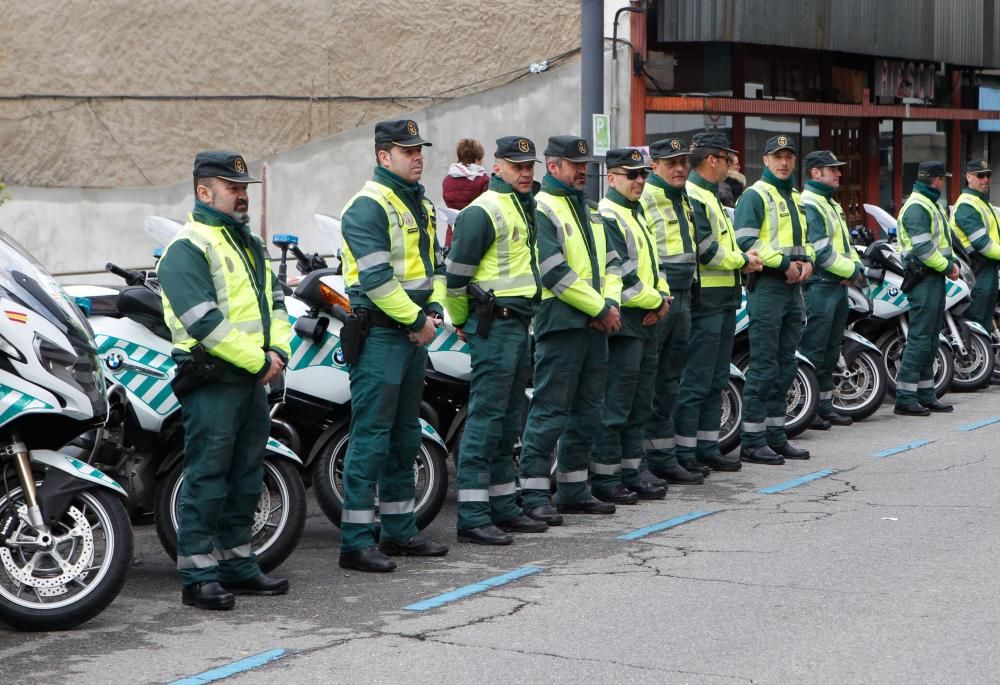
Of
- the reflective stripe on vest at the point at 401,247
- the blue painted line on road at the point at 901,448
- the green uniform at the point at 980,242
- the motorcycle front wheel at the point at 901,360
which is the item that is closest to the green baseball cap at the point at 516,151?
the reflective stripe on vest at the point at 401,247

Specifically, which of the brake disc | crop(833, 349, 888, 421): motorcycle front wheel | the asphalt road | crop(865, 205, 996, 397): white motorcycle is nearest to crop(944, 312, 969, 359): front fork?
crop(865, 205, 996, 397): white motorcycle

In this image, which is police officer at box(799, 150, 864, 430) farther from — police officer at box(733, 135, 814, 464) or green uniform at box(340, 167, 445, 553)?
green uniform at box(340, 167, 445, 553)

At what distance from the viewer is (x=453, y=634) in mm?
6465

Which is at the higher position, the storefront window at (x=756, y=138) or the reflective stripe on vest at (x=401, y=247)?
the storefront window at (x=756, y=138)

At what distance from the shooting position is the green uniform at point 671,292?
10109mm

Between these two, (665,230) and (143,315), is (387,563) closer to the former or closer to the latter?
(143,315)

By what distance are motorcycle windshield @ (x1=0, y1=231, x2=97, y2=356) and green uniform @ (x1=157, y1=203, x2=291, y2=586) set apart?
15.8 inches

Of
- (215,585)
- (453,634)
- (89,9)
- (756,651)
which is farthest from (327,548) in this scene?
(89,9)

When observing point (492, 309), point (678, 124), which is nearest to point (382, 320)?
point (492, 309)

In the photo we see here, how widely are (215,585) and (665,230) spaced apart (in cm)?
425

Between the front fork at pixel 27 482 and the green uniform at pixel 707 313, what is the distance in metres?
4.93

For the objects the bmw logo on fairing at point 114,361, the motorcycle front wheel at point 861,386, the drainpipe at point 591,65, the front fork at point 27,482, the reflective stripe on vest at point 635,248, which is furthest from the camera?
the drainpipe at point 591,65

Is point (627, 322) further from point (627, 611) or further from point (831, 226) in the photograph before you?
point (831, 226)

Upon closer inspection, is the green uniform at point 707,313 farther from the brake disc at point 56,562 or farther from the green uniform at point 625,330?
the brake disc at point 56,562
